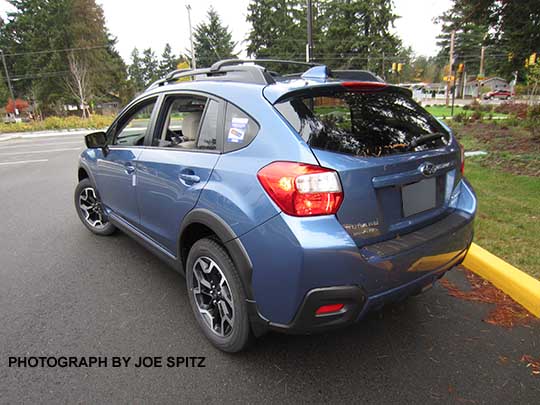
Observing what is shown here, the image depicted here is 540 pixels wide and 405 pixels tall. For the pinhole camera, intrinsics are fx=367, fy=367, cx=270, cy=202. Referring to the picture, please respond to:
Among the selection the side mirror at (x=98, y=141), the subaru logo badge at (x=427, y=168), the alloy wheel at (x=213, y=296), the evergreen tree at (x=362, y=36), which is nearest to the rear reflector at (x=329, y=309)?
the alloy wheel at (x=213, y=296)

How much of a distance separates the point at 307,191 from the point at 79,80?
47.6 m

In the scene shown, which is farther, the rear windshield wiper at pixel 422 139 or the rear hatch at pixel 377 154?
the rear windshield wiper at pixel 422 139

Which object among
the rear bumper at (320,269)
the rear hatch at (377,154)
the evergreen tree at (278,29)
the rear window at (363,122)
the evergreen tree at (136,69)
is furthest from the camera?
the evergreen tree at (136,69)

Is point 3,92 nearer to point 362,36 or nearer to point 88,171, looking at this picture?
point 362,36

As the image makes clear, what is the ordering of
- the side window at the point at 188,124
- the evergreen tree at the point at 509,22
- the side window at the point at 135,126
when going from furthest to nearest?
the evergreen tree at the point at 509,22
the side window at the point at 135,126
the side window at the point at 188,124

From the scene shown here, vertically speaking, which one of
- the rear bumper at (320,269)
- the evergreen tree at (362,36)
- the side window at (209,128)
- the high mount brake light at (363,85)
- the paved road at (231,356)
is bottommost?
the paved road at (231,356)

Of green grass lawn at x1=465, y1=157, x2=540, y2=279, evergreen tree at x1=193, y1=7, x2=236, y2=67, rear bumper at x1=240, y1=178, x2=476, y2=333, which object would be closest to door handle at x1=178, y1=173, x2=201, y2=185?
rear bumper at x1=240, y1=178, x2=476, y2=333

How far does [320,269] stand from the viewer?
176 centimetres

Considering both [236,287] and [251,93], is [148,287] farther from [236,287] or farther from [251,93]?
[251,93]

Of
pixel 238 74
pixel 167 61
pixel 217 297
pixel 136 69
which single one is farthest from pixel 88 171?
pixel 136 69

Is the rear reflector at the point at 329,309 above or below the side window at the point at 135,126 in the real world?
below

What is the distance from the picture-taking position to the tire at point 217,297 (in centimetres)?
213

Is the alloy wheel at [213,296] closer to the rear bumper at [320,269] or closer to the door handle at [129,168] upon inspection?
the rear bumper at [320,269]

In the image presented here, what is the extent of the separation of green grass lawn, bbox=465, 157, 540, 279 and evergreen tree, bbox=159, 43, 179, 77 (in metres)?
78.9
